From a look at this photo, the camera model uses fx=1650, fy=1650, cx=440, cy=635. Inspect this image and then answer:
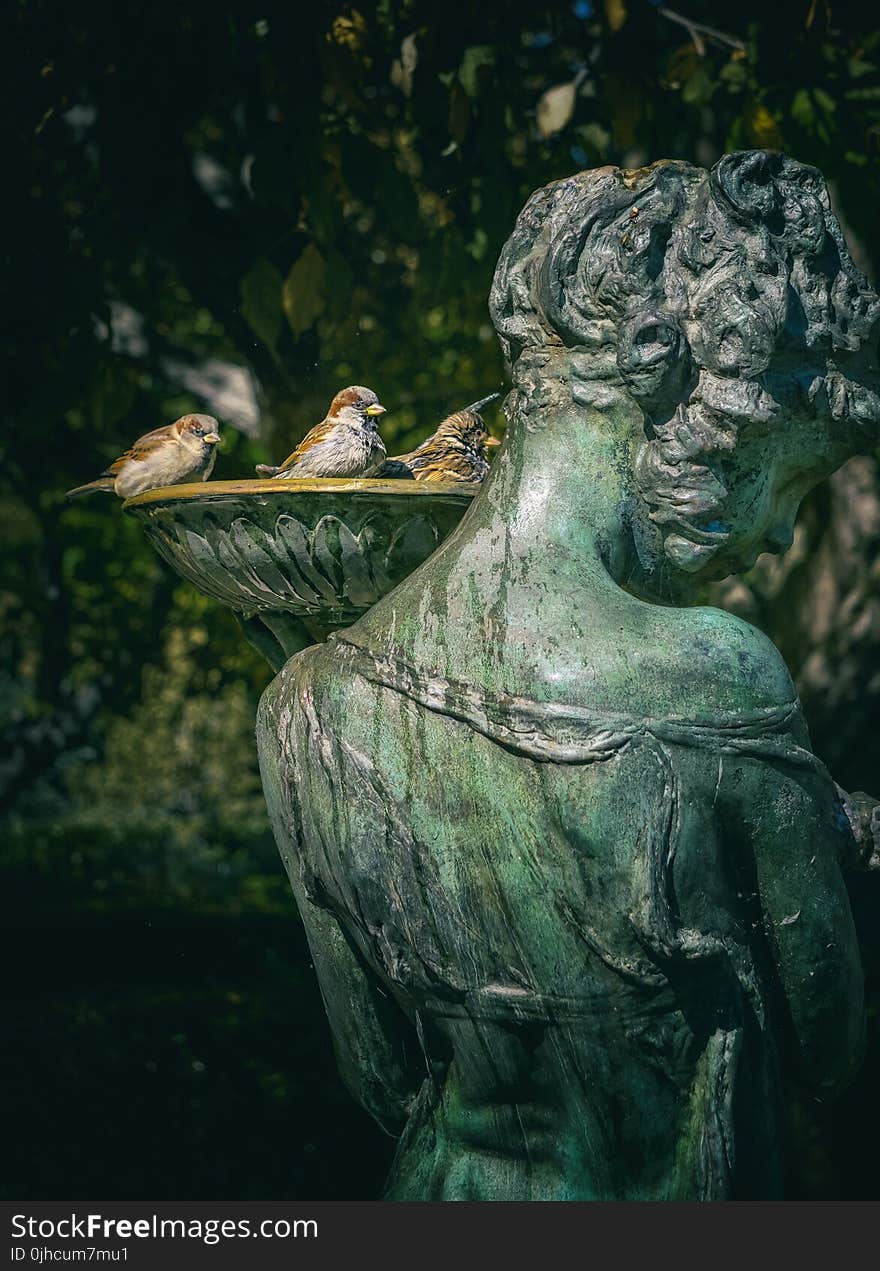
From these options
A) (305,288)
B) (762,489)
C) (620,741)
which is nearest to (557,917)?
(620,741)

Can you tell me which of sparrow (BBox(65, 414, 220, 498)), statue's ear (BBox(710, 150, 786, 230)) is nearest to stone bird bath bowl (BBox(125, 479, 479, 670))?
statue's ear (BBox(710, 150, 786, 230))

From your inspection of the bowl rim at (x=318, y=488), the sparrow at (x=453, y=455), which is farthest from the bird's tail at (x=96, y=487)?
the bowl rim at (x=318, y=488)

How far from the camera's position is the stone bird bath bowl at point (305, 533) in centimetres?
270

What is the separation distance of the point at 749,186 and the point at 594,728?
835mm

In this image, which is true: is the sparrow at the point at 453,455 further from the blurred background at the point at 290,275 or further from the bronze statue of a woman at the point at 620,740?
the blurred background at the point at 290,275

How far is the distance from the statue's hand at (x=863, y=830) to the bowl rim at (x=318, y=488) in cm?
78

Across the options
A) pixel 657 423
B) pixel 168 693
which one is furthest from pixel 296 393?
pixel 168 693

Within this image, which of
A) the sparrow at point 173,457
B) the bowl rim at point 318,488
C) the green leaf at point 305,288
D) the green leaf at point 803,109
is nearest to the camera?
the bowl rim at point 318,488

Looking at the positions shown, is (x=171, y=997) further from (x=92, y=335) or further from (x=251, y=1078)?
(x=92, y=335)

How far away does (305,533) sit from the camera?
274 centimetres

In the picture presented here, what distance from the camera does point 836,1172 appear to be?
5.89m

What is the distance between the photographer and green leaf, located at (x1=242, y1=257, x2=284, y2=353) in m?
4.98

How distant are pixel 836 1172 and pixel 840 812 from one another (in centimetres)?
390

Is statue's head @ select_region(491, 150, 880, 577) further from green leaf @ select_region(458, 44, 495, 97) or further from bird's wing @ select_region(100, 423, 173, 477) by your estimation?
green leaf @ select_region(458, 44, 495, 97)
